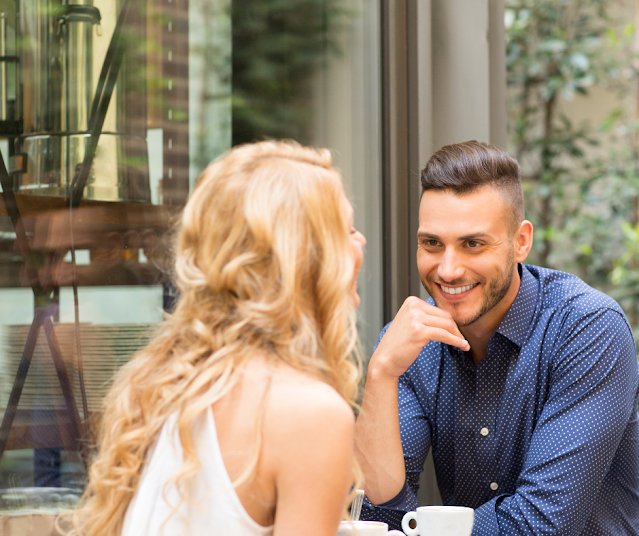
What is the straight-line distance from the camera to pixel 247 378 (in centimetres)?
82

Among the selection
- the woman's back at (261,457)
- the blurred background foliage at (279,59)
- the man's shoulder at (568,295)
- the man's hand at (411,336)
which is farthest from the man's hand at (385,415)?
the blurred background foliage at (279,59)

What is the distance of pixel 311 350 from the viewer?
34.4 inches

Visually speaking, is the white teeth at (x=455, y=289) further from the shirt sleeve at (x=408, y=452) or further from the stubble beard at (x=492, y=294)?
the shirt sleeve at (x=408, y=452)

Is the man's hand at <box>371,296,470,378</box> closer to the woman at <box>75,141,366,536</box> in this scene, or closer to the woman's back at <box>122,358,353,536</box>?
the woman at <box>75,141,366,536</box>

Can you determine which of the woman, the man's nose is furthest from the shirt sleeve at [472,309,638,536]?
the woman

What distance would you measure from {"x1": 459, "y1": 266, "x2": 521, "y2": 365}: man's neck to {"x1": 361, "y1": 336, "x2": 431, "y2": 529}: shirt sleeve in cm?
17

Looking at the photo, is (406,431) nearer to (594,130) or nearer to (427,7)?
(427,7)

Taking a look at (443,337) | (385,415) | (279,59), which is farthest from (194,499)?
(279,59)

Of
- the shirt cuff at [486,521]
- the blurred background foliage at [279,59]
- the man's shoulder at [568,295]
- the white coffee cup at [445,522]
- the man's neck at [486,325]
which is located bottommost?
the shirt cuff at [486,521]

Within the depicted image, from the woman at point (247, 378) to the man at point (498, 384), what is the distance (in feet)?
1.81

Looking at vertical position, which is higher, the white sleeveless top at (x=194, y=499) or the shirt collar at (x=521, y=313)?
the shirt collar at (x=521, y=313)

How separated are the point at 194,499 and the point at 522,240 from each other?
112 cm

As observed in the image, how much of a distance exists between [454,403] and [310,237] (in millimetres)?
920

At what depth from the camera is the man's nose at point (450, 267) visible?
5.22 feet
